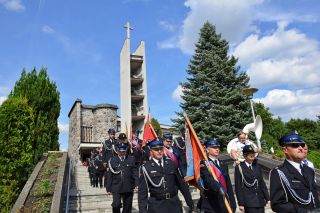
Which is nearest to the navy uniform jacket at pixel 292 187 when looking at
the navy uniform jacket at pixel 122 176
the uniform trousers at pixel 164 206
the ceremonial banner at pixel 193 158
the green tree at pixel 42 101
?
the ceremonial banner at pixel 193 158

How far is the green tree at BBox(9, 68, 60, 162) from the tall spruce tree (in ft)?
30.8

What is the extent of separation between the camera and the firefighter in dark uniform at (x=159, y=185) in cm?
571

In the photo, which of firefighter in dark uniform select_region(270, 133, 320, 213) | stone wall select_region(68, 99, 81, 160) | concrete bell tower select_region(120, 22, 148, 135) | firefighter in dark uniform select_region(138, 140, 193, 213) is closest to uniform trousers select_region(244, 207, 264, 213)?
firefighter in dark uniform select_region(138, 140, 193, 213)

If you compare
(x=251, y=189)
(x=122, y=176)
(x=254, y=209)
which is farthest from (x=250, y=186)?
(x=122, y=176)

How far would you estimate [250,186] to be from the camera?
700cm

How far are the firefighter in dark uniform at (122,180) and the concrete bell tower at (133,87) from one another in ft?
79.1

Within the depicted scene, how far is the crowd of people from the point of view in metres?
3.77

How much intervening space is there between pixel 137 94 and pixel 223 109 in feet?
45.0

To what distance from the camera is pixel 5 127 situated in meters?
14.3

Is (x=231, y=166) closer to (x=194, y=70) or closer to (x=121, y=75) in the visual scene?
(x=194, y=70)

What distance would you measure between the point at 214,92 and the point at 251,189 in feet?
62.1

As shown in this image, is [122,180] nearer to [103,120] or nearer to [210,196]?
[210,196]

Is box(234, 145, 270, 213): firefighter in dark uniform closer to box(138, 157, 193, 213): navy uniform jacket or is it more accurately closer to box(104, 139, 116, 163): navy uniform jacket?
box(138, 157, 193, 213): navy uniform jacket

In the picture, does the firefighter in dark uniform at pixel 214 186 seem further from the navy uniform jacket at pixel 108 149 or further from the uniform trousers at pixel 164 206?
the navy uniform jacket at pixel 108 149
